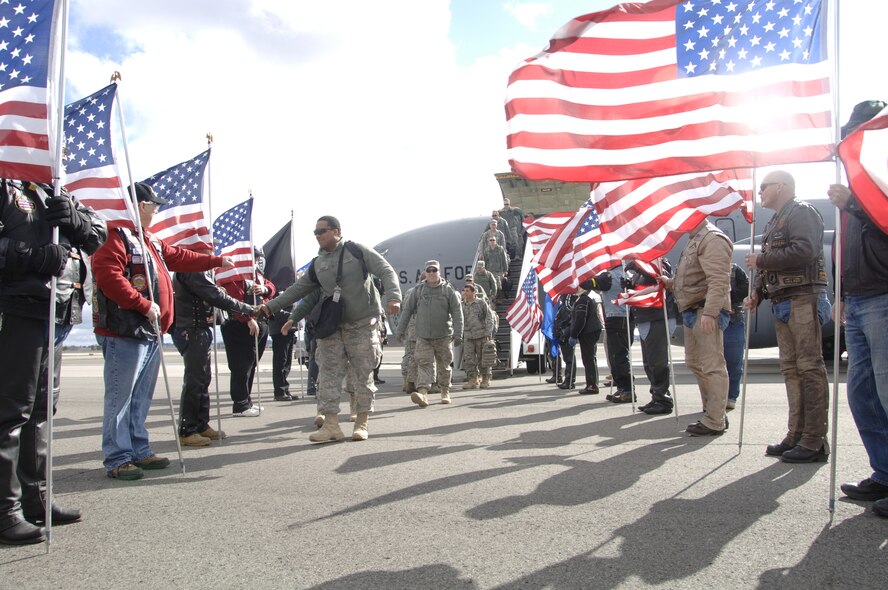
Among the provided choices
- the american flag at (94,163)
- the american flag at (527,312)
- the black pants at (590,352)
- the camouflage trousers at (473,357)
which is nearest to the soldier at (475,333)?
the camouflage trousers at (473,357)

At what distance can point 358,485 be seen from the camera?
179 inches

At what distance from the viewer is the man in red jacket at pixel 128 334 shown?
15.6ft

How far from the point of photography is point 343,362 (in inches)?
258

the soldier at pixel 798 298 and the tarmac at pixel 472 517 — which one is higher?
the soldier at pixel 798 298

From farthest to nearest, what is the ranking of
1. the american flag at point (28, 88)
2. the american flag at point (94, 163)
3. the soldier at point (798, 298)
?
the american flag at point (94, 163) < the soldier at point (798, 298) < the american flag at point (28, 88)

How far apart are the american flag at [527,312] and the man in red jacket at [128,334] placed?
7616 mm

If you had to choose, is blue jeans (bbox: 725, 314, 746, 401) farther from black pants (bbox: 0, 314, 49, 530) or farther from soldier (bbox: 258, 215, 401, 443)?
black pants (bbox: 0, 314, 49, 530)

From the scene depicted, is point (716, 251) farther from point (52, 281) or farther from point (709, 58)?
point (52, 281)

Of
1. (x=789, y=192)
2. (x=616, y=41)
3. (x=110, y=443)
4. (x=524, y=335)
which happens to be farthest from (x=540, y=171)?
(x=524, y=335)

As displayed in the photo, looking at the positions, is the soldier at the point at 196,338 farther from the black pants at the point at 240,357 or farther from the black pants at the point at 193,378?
the black pants at the point at 240,357

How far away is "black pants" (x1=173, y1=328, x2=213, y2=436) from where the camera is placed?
21.7 ft

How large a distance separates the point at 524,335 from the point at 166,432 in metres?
6.32

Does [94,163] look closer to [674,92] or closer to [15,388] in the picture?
[15,388]

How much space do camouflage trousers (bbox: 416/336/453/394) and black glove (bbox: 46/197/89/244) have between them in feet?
20.5
